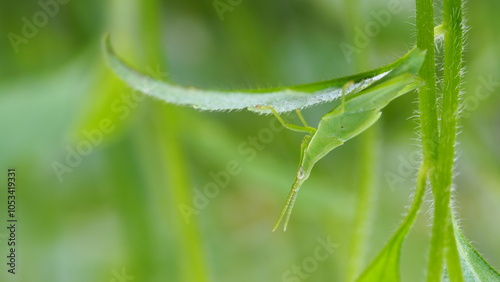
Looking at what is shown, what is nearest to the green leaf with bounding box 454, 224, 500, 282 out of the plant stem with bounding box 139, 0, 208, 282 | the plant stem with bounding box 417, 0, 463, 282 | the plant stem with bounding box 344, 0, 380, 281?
the plant stem with bounding box 417, 0, 463, 282

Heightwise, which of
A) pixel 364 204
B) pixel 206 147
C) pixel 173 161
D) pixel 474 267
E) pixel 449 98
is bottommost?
pixel 474 267

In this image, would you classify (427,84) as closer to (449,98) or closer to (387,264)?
(449,98)

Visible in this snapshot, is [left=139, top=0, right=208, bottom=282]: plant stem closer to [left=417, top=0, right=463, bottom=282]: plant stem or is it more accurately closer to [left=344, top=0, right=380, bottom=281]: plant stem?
[left=344, top=0, right=380, bottom=281]: plant stem

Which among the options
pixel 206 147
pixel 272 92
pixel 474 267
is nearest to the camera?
pixel 272 92

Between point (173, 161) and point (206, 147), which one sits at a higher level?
point (206, 147)

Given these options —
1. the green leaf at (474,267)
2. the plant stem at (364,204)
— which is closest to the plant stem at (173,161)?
the plant stem at (364,204)

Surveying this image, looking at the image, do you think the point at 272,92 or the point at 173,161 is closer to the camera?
→ the point at 272,92

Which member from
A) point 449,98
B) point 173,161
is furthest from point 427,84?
point 173,161
